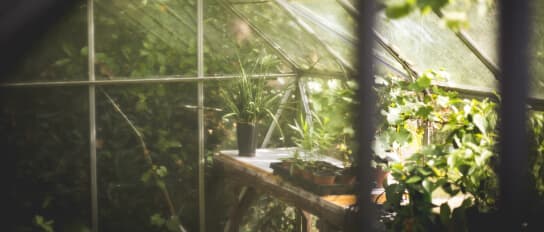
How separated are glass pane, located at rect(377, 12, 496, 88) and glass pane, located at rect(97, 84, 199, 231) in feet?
5.22

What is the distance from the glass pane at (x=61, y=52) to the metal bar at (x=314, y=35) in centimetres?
119

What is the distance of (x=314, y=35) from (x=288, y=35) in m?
0.31

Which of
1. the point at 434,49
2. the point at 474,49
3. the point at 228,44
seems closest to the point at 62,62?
the point at 228,44

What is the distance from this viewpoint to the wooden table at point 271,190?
94.3 inches

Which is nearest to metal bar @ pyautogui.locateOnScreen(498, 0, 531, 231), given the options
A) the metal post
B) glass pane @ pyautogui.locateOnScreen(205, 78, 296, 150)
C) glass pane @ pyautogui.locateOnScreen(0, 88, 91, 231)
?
the metal post

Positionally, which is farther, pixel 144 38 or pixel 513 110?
pixel 144 38

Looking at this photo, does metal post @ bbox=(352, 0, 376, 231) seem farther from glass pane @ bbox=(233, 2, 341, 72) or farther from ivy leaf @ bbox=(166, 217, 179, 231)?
ivy leaf @ bbox=(166, 217, 179, 231)

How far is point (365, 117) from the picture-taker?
82 centimetres

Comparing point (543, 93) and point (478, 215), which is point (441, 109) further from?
point (478, 215)

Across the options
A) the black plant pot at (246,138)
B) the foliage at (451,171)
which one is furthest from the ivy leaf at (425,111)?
the black plant pot at (246,138)

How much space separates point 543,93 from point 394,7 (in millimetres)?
1431

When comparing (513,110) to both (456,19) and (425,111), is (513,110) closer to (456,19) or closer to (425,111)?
(456,19)

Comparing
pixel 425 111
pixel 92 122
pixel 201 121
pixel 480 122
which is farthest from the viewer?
pixel 201 121

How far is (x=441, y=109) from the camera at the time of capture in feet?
8.12
